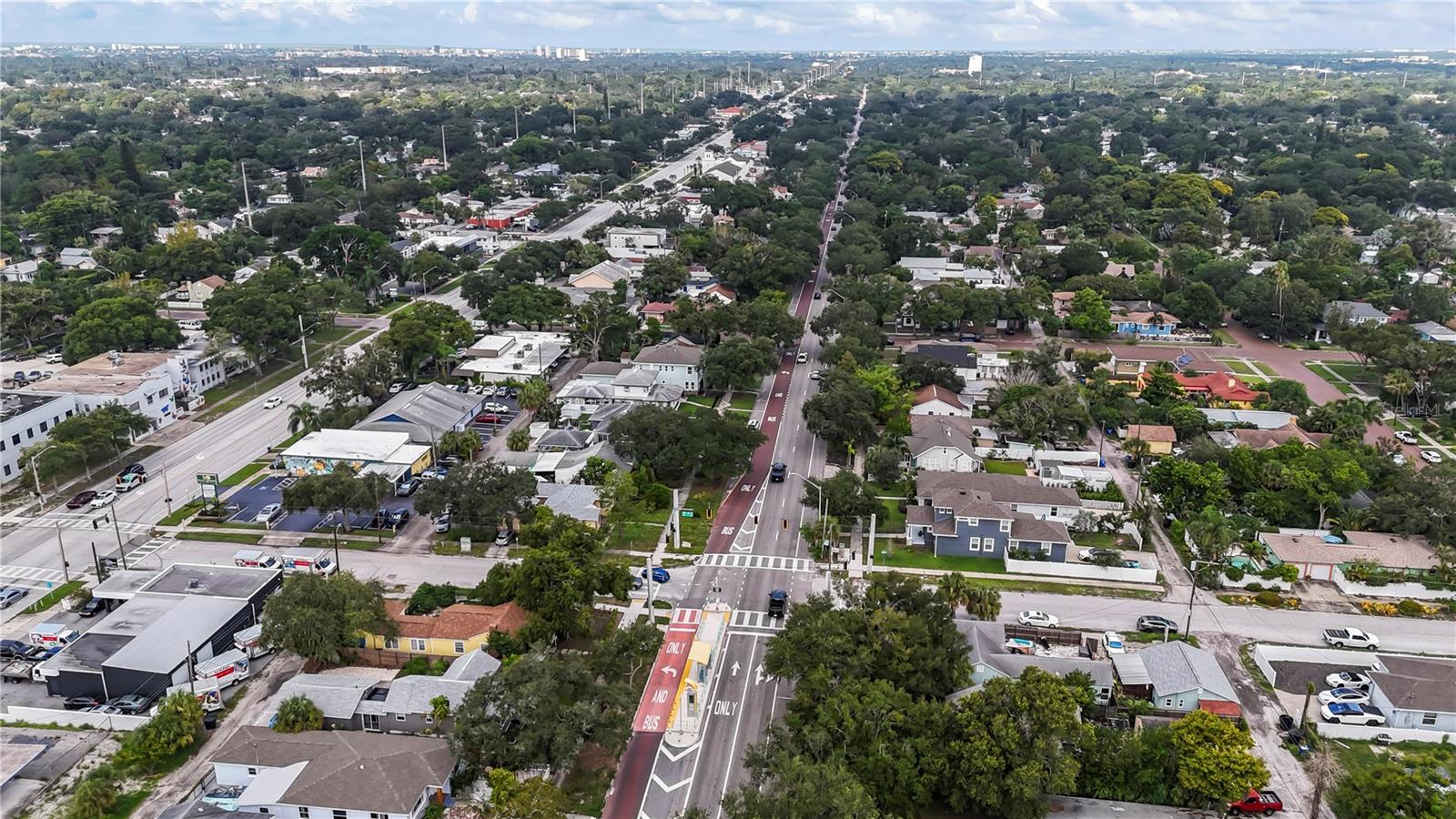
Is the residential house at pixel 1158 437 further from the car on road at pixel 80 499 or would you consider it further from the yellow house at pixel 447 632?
the car on road at pixel 80 499

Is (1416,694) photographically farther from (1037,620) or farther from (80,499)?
(80,499)

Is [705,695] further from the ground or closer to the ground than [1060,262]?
closer to the ground

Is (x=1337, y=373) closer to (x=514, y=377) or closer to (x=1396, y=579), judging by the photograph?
(x=1396, y=579)

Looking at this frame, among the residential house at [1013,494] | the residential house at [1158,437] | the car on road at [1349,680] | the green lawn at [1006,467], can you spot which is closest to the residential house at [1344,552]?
the car on road at [1349,680]

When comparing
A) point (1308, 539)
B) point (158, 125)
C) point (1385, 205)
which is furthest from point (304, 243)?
point (1385, 205)

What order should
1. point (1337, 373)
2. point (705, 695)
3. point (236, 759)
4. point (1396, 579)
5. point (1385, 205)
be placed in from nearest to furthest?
point (236, 759) → point (705, 695) → point (1396, 579) → point (1337, 373) → point (1385, 205)

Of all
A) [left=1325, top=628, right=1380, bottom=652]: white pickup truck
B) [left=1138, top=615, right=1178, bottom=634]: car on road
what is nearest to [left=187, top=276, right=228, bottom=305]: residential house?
[left=1138, top=615, right=1178, bottom=634]: car on road
